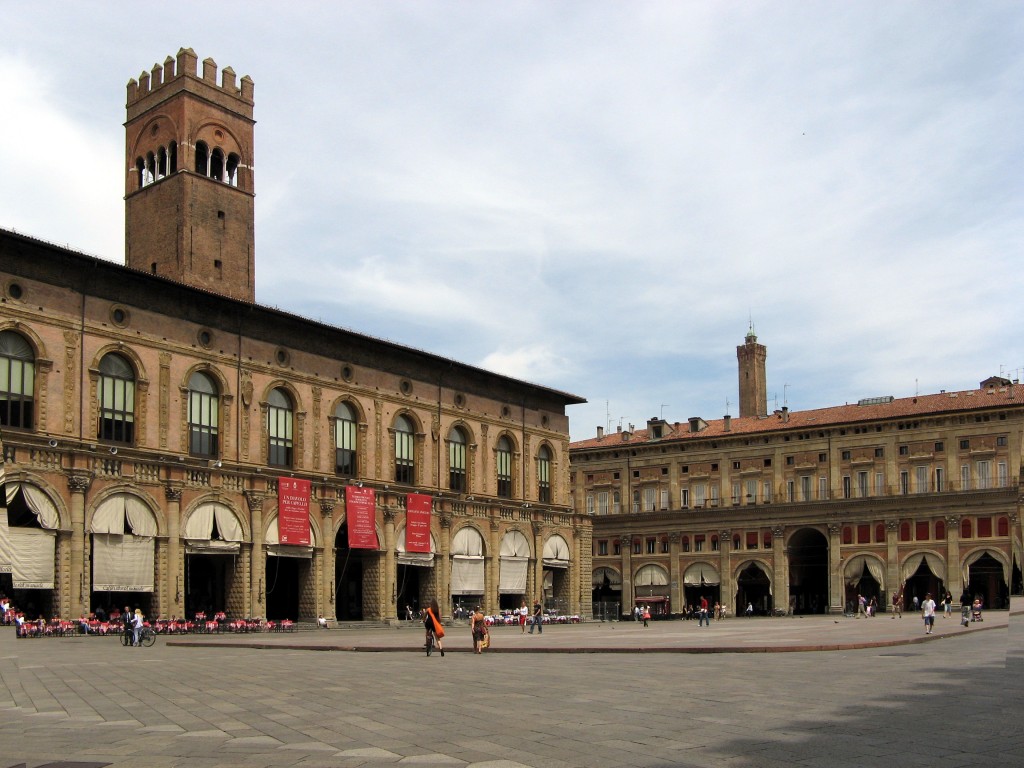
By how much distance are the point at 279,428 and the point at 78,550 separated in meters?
13.0

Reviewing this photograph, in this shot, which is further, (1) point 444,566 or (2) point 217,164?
(2) point 217,164

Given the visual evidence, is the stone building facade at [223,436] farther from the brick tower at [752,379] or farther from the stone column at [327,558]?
the brick tower at [752,379]

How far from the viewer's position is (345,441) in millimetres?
56844

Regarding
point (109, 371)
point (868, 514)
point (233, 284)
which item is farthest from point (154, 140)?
point (868, 514)

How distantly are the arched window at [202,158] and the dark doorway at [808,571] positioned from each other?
4994 cm

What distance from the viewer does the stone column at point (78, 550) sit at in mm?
41812

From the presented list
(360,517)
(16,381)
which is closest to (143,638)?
(16,381)

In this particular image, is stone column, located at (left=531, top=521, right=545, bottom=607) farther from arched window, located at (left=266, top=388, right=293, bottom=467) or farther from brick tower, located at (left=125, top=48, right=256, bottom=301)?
brick tower, located at (left=125, top=48, right=256, bottom=301)

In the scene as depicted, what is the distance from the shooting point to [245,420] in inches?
2008

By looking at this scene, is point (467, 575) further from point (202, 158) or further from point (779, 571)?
point (779, 571)

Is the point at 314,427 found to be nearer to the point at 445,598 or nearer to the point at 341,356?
the point at 341,356

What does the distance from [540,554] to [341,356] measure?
19.5 meters

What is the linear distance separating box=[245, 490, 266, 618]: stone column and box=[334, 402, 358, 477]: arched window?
6.23 m

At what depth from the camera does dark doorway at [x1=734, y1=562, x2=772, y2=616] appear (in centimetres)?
8581
